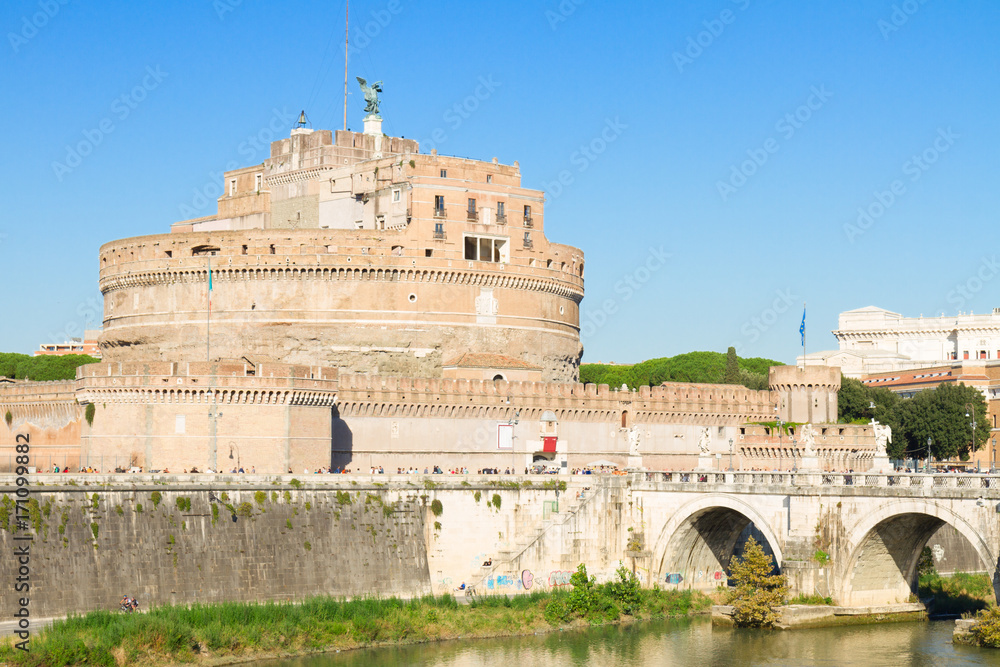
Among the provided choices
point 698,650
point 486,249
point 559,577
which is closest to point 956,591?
point 698,650

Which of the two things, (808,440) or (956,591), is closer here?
(956,591)

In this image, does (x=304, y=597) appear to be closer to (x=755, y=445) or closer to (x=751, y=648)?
(x=751, y=648)

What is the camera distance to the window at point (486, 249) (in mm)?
69188

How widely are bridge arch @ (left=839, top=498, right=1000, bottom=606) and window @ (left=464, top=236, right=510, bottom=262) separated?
28.5 meters

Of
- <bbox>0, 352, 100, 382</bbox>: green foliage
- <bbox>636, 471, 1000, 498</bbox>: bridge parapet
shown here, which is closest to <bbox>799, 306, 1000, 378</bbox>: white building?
<bbox>0, 352, 100, 382</bbox>: green foliage

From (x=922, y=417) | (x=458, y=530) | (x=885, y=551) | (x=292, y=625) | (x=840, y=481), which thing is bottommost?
(x=292, y=625)

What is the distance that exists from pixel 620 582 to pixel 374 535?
27.6 ft

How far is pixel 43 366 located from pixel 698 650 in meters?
60.5

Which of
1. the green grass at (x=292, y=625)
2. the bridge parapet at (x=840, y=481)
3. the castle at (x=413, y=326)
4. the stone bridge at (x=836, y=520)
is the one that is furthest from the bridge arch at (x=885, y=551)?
the castle at (x=413, y=326)

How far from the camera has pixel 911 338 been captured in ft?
416

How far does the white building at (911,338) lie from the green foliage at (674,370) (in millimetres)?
12696

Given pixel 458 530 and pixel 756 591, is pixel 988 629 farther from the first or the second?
pixel 458 530

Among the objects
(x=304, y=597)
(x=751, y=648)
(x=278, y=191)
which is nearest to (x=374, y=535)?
(x=304, y=597)

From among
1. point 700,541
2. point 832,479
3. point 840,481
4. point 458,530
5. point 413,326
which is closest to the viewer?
point 840,481
